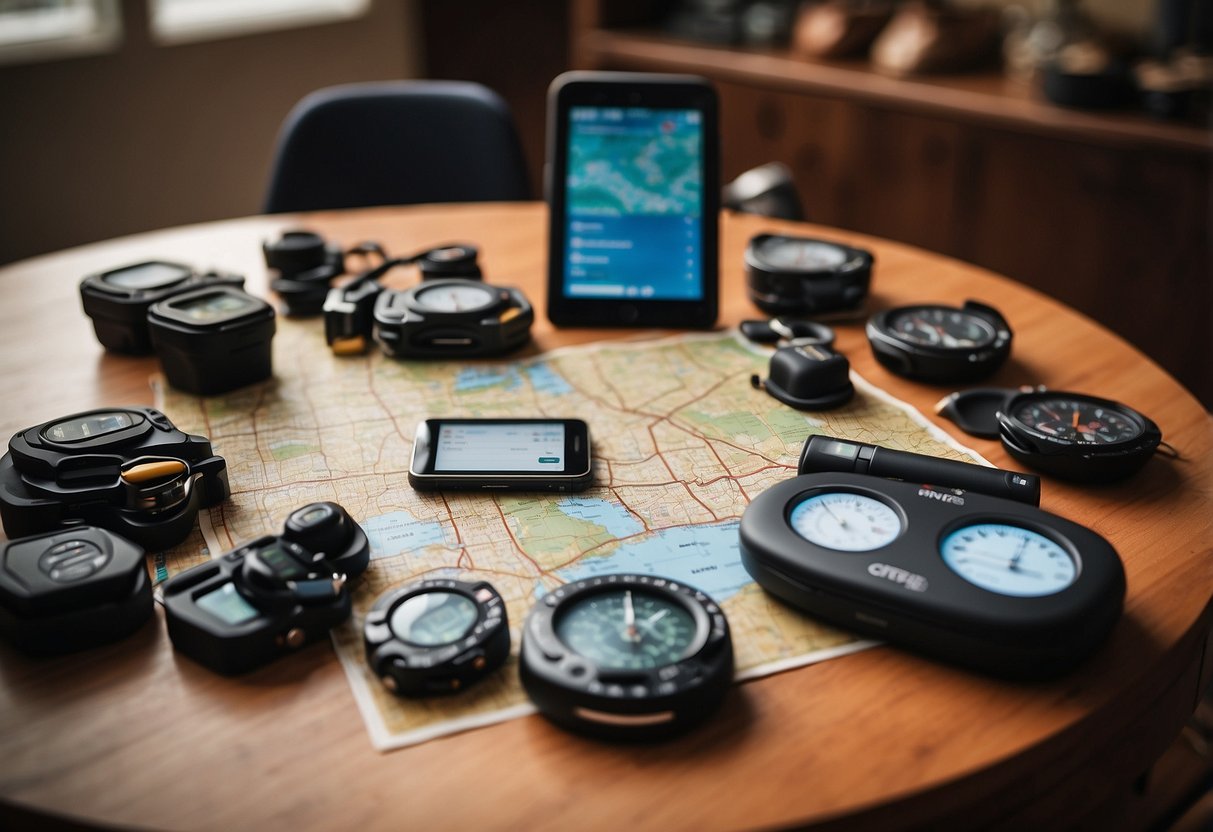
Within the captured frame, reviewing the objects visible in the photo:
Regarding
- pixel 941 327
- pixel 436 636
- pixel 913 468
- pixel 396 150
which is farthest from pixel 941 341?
pixel 396 150

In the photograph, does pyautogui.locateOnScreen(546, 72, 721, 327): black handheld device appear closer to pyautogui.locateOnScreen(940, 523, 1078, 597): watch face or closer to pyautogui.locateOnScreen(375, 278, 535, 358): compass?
pyautogui.locateOnScreen(375, 278, 535, 358): compass

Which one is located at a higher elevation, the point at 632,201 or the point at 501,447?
the point at 632,201

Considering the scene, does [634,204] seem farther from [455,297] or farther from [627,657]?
[627,657]

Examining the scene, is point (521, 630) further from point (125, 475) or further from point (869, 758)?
point (125, 475)

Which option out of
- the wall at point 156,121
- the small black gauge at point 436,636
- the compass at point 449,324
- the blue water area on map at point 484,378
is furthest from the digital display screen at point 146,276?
the wall at point 156,121

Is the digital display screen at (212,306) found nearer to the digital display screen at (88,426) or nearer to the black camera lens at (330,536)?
the digital display screen at (88,426)

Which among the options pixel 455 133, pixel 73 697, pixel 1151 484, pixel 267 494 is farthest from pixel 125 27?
pixel 1151 484
